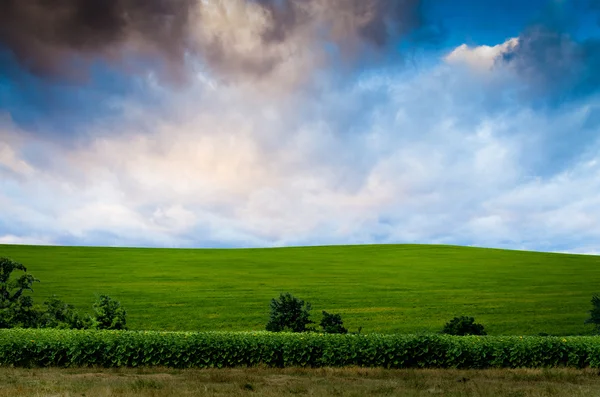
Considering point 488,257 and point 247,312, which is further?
point 488,257

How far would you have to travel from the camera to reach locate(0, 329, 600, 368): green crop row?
19.7 meters

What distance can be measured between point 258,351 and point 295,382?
2.96 metres

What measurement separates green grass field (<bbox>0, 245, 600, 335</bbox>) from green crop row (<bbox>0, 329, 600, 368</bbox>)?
11910 mm

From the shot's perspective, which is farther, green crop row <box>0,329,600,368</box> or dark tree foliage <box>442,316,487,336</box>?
dark tree foliage <box>442,316,487,336</box>

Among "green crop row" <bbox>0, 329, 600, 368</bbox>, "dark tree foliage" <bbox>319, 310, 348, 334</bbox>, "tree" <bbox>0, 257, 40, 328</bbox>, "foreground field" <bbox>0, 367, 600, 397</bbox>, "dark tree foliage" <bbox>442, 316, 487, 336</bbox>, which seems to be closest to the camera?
"foreground field" <bbox>0, 367, 600, 397</bbox>

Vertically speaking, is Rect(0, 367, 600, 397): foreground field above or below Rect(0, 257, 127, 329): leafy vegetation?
below

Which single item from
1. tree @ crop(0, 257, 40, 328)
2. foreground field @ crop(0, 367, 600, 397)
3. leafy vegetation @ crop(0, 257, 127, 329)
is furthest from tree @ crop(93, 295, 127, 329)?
foreground field @ crop(0, 367, 600, 397)

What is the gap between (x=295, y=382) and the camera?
17.1 m

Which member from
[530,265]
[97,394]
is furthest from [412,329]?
[530,265]

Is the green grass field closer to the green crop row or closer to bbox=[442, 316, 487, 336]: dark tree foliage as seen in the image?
bbox=[442, 316, 487, 336]: dark tree foliage

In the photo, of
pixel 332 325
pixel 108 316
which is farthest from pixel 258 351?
pixel 108 316

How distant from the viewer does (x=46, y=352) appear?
1989 centimetres

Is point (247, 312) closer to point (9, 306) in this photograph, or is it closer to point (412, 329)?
point (412, 329)

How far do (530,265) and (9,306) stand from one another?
50711mm
